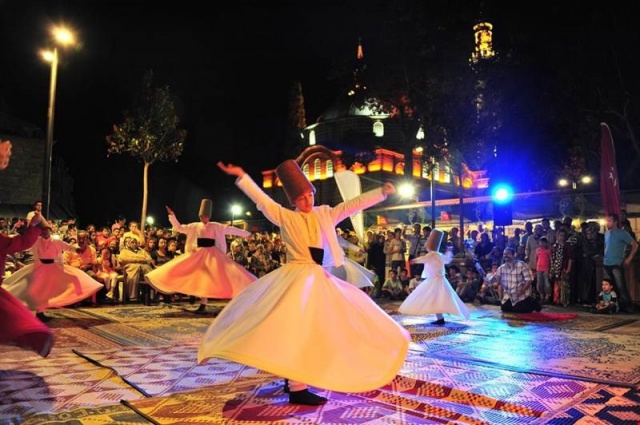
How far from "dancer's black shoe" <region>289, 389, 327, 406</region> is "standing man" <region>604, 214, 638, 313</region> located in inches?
339

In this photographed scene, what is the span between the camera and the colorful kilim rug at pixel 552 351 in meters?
5.55

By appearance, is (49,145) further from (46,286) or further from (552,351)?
(552,351)

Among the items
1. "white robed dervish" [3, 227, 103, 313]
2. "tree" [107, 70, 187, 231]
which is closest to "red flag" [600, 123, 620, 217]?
"white robed dervish" [3, 227, 103, 313]

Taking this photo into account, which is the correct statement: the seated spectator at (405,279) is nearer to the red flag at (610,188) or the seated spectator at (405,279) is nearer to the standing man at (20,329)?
the red flag at (610,188)

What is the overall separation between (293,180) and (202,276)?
5.88 metres

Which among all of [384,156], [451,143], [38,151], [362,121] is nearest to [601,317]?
[451,143]

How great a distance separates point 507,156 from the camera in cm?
2047

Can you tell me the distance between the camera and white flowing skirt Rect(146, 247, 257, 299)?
33.2ft

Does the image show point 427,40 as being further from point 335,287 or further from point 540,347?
point 335,287

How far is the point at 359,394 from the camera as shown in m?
4.79

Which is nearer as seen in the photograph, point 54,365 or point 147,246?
point 54,365

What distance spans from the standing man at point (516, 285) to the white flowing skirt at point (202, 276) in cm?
517

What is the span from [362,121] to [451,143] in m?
34.0

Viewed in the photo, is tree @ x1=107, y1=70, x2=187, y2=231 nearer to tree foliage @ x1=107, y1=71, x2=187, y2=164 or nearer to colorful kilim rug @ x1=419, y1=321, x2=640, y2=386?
tree foliage @ x1=107, y1=71, x2=187, y2=164
